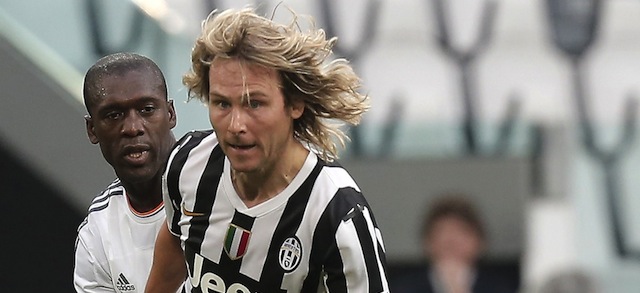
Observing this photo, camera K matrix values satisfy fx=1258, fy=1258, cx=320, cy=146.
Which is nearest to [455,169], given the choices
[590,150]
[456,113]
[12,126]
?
[456,113]

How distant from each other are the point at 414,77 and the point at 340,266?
11.2 ft

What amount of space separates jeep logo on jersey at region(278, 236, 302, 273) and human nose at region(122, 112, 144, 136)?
64 centimetres

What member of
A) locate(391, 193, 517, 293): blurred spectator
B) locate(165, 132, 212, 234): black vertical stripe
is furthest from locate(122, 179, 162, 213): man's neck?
locate(391, 193, 517, 293): blurred spectator

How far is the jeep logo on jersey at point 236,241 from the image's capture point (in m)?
2.89

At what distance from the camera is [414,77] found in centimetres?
610

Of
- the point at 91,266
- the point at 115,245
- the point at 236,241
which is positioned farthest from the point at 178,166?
the point at 91,266

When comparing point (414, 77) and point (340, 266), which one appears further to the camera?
point (414, 77)

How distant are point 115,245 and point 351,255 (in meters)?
1.04

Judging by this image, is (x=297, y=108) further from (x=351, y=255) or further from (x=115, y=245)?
(x=115, y=245)

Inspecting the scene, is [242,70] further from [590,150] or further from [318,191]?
[590,150]

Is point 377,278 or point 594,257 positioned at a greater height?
point 377,278

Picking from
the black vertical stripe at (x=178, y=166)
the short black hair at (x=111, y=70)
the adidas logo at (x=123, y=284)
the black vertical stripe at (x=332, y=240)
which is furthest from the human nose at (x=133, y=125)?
the black vertical stripe at (x=332, y=240)

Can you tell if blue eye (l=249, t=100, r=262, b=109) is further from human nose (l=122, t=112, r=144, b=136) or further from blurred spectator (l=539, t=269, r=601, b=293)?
blurred spectator (l=539, t=269, r=601, b=293)

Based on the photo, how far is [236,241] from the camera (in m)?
2.90
